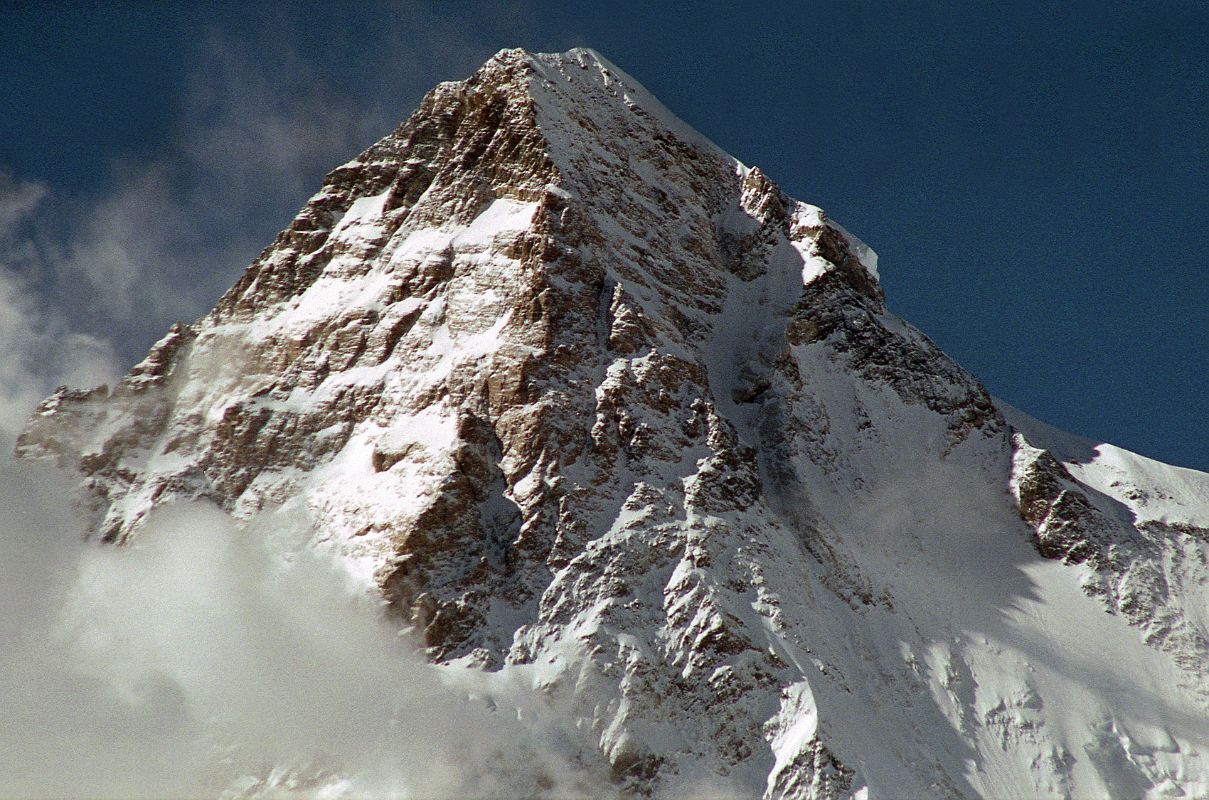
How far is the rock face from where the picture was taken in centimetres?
9719

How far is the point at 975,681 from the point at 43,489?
72.8 metres

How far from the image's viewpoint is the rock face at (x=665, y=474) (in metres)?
97.2

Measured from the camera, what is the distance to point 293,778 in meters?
90.0

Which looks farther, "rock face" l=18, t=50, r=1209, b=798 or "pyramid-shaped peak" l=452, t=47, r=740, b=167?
"pyramid-shaped peak" l=452, t=47, r=740, b=167

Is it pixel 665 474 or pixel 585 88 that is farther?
pixel 585 88

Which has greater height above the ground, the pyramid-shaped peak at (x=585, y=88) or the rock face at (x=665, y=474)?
the pyramid-shaped peak at (x=585, y=88)

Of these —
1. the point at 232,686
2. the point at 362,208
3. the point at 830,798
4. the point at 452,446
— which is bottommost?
the point at 830,798

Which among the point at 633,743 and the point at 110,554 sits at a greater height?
the point at 110,554

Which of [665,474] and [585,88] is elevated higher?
[585,88]

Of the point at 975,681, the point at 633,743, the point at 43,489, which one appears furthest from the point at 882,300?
the point at 43,489

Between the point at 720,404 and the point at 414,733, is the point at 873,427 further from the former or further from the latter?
the point at 414,733

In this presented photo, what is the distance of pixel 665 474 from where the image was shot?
106750 millimetres

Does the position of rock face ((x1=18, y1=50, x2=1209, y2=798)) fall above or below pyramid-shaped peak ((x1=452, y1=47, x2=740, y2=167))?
below

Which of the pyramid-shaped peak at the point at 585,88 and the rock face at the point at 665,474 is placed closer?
the rock face at the point at 665,474
